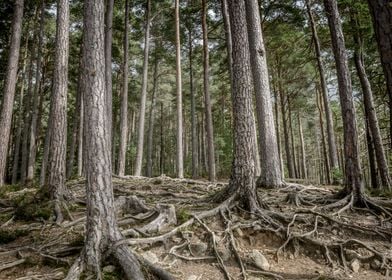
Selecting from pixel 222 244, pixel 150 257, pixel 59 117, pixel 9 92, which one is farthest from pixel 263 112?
pixel 9 92

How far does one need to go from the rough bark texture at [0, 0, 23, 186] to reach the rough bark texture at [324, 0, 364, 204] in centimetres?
959

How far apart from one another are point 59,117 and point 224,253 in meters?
4.86

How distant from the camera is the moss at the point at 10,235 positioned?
472 centimetres

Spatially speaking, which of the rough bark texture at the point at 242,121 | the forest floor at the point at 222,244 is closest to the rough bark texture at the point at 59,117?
the forest floor at the point at 222,244

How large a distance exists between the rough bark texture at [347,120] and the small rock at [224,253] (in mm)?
3437

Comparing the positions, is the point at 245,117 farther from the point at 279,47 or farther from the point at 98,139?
the point at 279,47

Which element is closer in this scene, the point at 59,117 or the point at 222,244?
the point at 222,244

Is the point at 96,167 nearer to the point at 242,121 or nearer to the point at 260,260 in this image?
the point at 260,260

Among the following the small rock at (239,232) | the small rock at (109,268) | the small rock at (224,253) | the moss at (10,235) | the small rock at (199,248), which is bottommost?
the small rock at (224,253)

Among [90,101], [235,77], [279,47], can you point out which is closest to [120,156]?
[235,77]

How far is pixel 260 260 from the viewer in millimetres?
4055

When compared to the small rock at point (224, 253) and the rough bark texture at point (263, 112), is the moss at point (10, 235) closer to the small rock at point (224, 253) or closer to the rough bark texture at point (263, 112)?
the small rock at point (224, 253)

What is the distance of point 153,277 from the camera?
320 centimetres

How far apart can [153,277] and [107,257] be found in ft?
2.01
